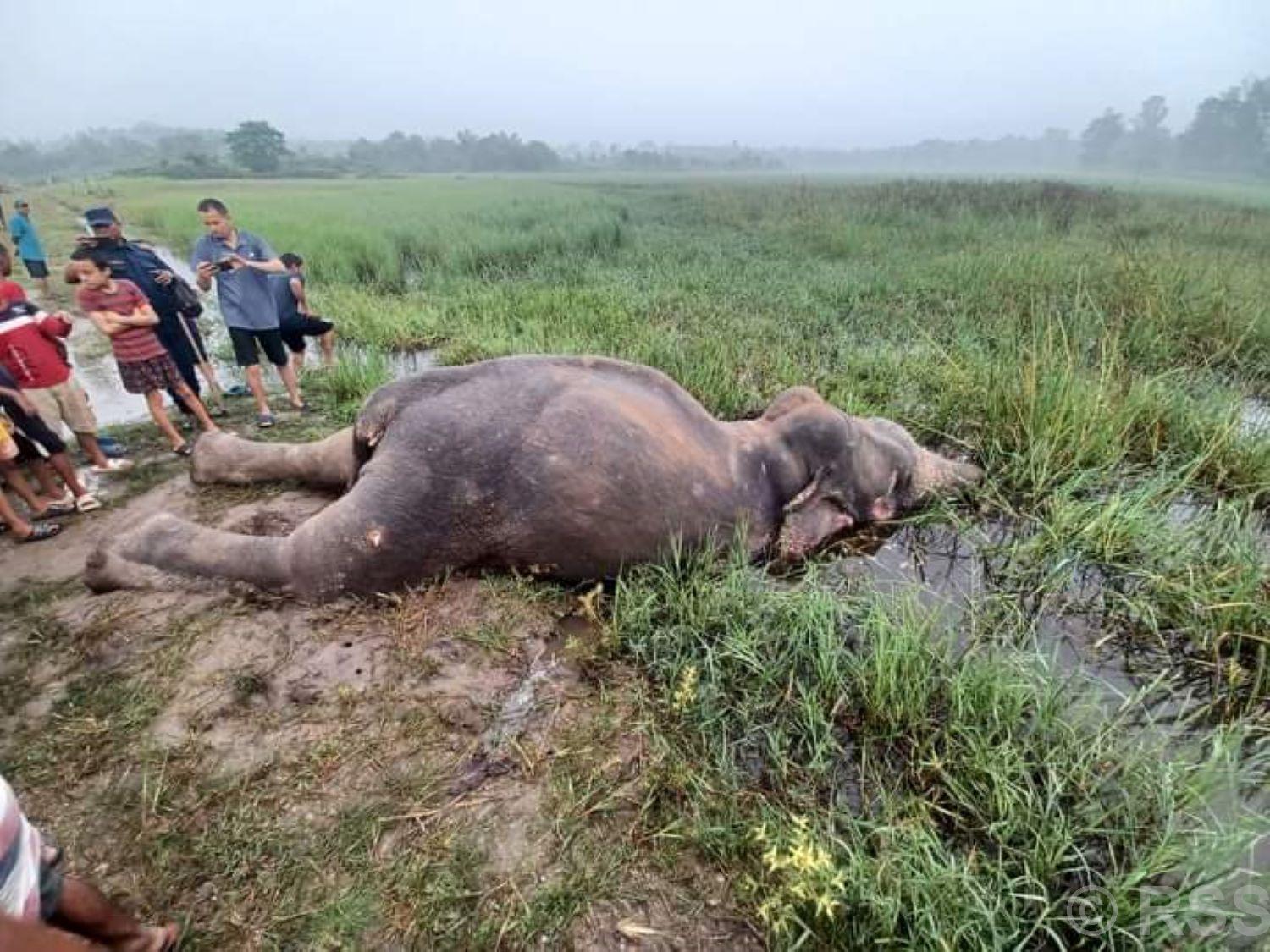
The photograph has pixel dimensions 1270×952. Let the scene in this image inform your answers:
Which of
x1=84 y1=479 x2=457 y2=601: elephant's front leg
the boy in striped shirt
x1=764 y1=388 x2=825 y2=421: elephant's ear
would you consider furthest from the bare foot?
the boy in striped shirt

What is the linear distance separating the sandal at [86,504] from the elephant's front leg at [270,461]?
508 mm

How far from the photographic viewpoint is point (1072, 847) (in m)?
1.71

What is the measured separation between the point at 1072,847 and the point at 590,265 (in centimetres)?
939

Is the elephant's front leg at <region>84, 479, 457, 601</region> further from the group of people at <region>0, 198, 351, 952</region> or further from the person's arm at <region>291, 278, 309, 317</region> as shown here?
the person's arm at <region>291, 278, 309, 317</region>

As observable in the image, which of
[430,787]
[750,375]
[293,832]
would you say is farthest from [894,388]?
[293,832]

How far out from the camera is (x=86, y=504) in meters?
3.55

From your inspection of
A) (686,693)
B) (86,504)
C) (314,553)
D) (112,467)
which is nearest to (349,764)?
(314,553)

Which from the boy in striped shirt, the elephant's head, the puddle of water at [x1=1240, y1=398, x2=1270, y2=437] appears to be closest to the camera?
the elephant's head

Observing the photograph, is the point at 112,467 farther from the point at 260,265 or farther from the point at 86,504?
the point at 260,265

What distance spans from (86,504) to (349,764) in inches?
110

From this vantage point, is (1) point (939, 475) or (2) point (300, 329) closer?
(1) point (939, 475)

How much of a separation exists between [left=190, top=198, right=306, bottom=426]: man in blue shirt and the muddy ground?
2.39 metres

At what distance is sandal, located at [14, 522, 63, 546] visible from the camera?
3256 mm

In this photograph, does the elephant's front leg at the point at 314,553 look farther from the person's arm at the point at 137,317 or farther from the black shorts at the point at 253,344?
the black shorts at the point at 253,344
